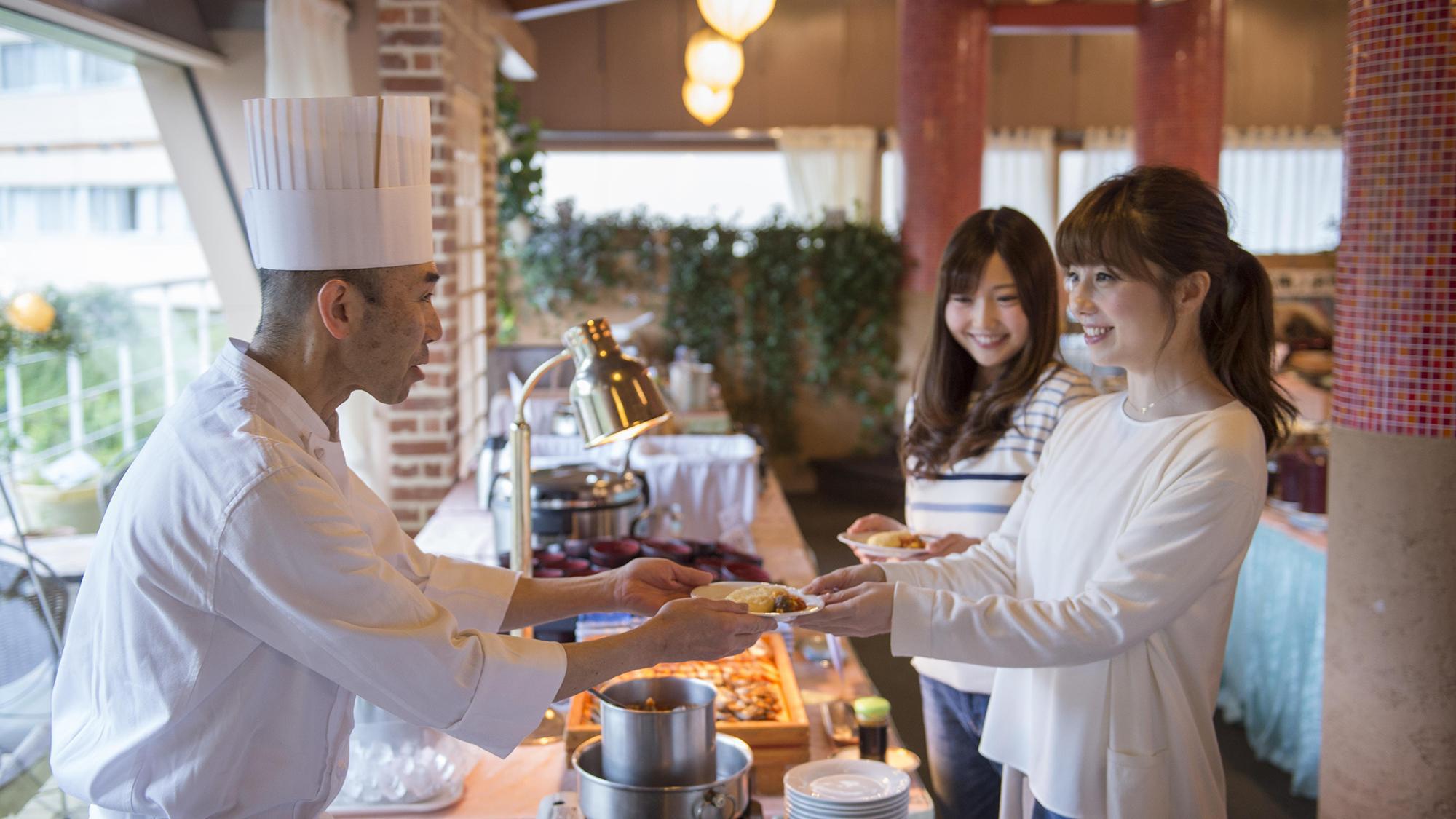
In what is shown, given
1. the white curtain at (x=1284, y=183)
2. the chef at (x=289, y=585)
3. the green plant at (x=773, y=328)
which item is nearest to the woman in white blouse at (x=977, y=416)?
the chef at (x=289, y=585)

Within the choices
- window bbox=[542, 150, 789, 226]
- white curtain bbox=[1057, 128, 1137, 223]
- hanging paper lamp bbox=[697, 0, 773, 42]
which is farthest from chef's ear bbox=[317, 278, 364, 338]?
white curtain bbox=[1057, 128, 1137, 223]

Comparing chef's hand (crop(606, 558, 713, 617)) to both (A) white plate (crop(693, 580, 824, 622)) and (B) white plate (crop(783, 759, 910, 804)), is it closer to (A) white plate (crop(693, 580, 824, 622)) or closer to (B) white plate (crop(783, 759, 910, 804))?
(A) white plate (crop(693, 580, 824, 622))

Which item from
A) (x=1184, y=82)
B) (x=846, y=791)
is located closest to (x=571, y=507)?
(x=846, y=791)

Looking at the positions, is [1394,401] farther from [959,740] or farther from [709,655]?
[709,655]

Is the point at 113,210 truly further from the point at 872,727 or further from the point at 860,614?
the point at 860,614

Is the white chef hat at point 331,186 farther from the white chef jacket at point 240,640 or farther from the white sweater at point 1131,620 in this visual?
the white sweater at point 1131,620

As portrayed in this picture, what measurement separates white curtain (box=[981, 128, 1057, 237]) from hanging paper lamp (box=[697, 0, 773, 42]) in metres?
6.33

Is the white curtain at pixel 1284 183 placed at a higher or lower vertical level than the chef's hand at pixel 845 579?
higher

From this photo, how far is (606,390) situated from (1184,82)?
24.0ft

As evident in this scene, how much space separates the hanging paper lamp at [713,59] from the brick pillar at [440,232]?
202 cm

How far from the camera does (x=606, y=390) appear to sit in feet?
6.06

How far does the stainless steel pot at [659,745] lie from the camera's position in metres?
1.54

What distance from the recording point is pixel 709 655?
146 cm

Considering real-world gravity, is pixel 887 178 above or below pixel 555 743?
above
